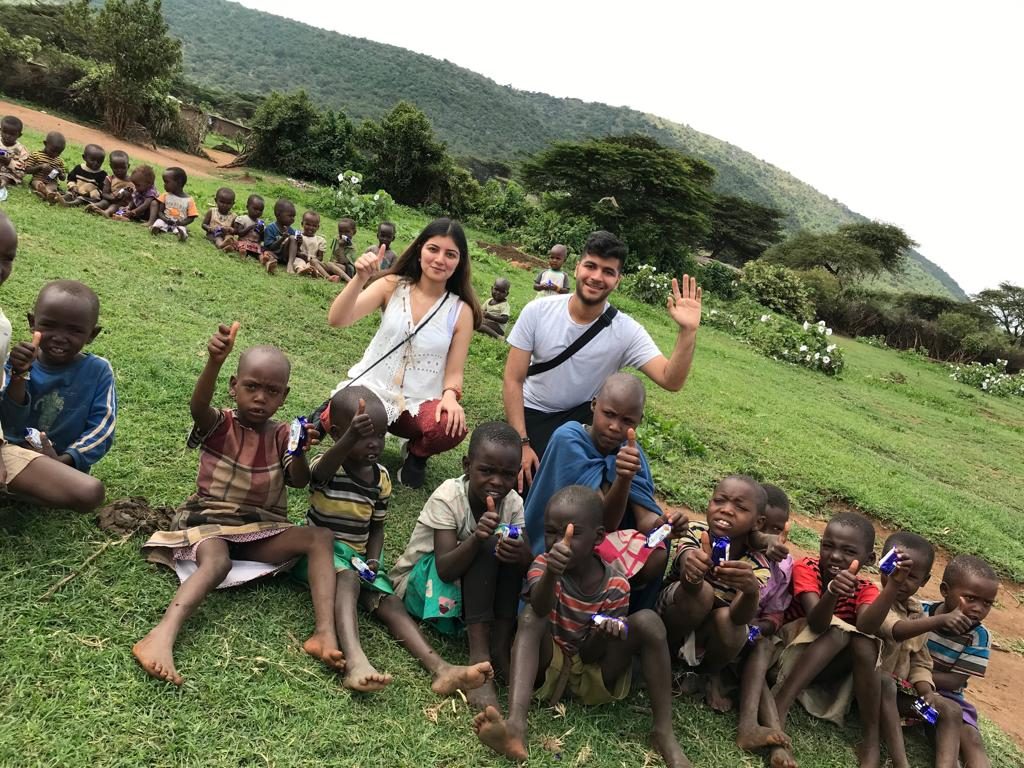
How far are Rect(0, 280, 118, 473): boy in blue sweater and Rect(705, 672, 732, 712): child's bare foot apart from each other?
9.37 feet

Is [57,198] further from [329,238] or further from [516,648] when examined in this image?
[516,648]

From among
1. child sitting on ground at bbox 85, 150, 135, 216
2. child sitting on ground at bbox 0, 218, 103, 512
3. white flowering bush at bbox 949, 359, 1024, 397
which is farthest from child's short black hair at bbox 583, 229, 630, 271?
white flowering bush at bbox 949, 359, 1024, 397

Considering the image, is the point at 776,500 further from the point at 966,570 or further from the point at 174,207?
the point at 174,207

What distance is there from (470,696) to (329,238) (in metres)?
9.83

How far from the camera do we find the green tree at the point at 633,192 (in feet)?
88.4

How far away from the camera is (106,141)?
1762 cm

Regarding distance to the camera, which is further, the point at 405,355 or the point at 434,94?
the point at 434,94

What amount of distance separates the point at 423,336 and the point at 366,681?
7.12ft

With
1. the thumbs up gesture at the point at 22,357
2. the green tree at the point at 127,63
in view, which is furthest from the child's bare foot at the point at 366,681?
the green tree at the point at 127,63

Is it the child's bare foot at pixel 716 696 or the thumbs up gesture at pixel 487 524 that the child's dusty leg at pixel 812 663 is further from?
the thumbs up gesture at pixel 487 524

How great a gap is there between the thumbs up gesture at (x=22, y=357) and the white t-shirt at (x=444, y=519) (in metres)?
1.64

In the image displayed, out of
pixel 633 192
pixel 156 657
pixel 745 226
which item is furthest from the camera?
pixel 745 226

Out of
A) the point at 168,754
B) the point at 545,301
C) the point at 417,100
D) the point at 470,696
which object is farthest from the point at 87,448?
the point at 417,100

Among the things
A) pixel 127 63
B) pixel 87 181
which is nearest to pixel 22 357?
pixel 87 181
